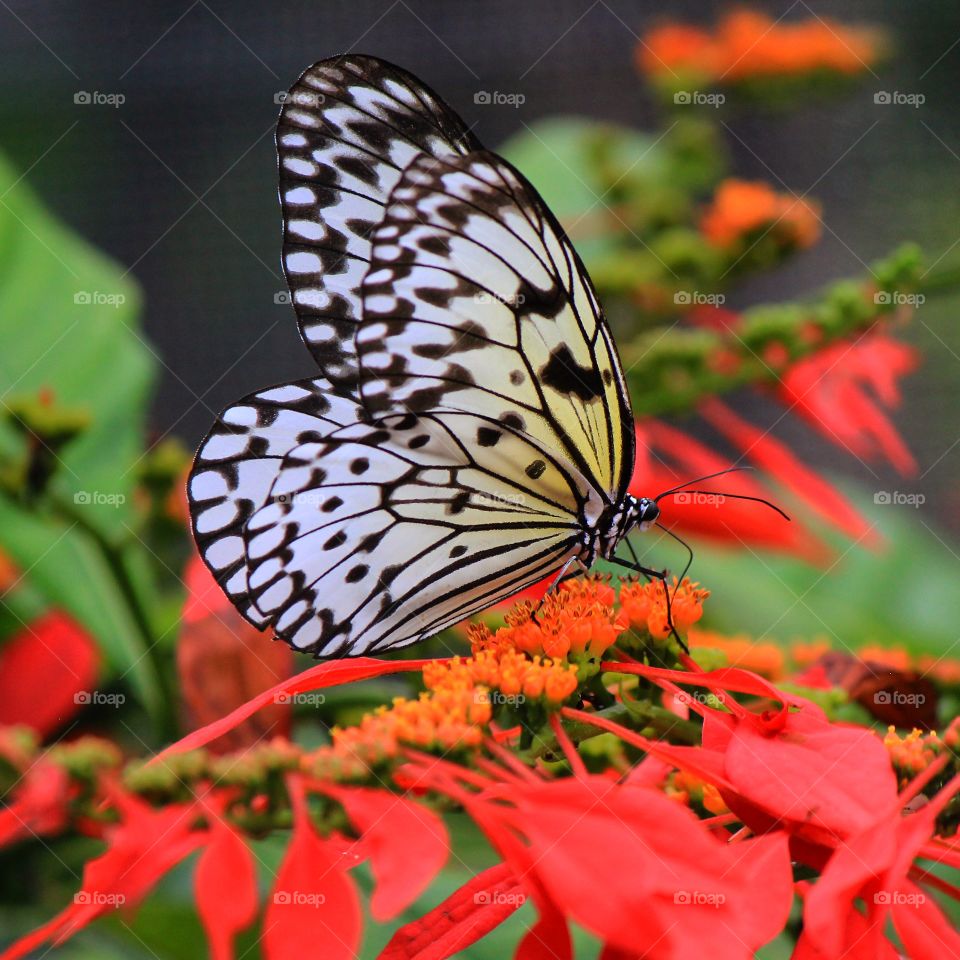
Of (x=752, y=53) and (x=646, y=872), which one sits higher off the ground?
(x=752, y=53)

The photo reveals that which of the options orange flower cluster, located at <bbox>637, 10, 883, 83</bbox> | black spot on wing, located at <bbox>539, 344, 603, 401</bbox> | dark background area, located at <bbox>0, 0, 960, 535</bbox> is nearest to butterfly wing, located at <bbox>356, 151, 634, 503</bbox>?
black spot on wing, located at <bbox>539, 344, 603, 401</bbox>

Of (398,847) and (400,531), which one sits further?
(400,531)

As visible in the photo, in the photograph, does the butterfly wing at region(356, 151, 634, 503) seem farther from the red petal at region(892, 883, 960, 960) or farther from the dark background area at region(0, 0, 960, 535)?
the dark background area at region(0, 0, 960, 535)

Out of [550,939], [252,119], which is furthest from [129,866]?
[252,119]

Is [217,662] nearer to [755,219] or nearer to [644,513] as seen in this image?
[644,513]

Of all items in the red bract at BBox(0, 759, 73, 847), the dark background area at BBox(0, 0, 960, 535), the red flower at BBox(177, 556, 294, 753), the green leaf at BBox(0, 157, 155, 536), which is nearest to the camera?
the red bract at BBox(0, 759, 73, 847)

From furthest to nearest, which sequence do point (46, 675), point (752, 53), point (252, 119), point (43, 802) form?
point (252, 119) < point (752, 53) < point (46, 675) < point (43, 802)

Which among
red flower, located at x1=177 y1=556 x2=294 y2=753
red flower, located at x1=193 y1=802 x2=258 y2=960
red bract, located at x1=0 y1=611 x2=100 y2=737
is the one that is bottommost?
red bract, located at x1=0 y1=611 x2=100 y2=737
